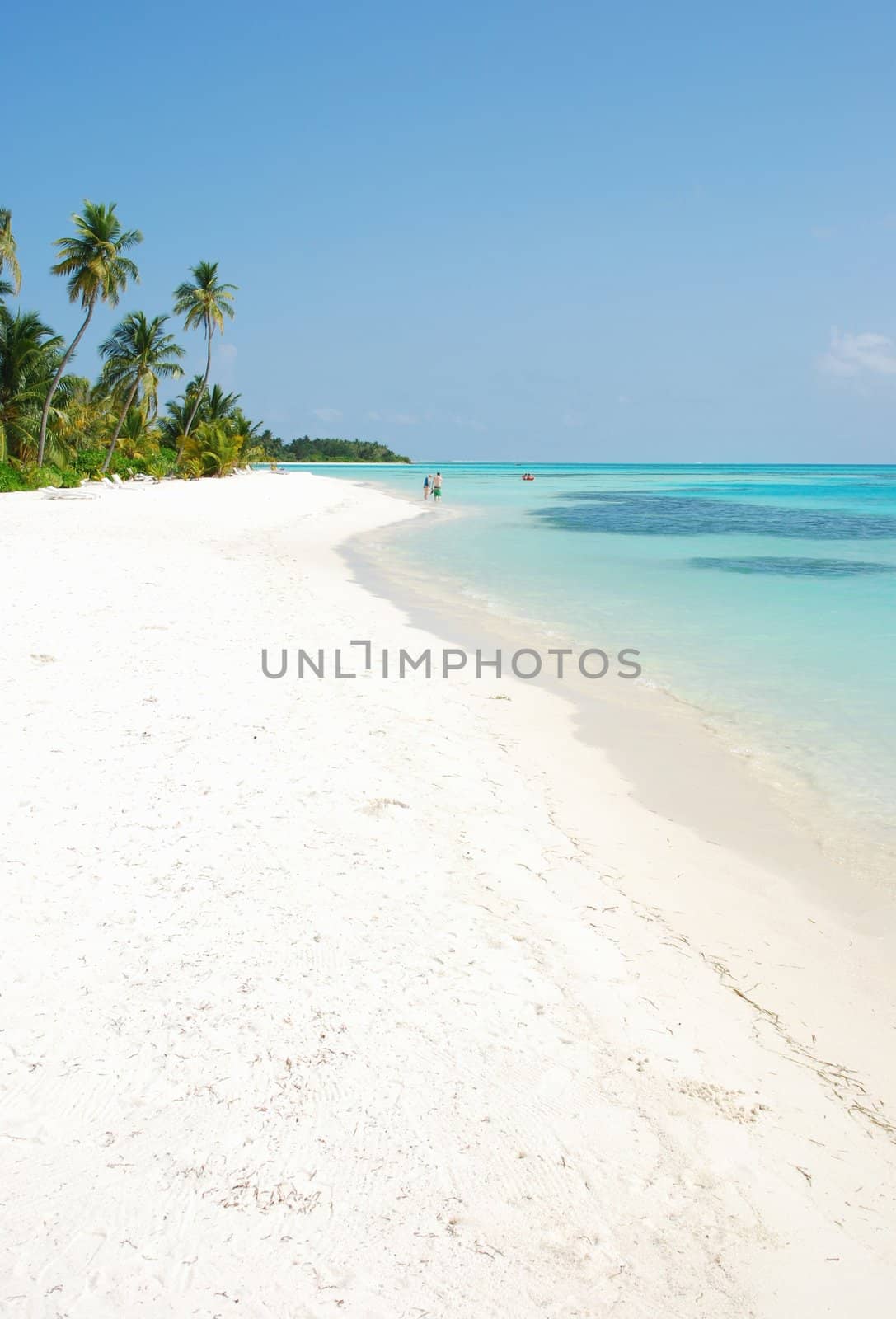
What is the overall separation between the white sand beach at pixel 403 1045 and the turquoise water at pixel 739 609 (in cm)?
234

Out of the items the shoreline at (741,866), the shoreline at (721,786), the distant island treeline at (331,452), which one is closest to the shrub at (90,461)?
the shoreline at (721,786)

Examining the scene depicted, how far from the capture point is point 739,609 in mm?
13617

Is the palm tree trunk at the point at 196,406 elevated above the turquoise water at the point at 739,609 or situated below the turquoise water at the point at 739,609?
above

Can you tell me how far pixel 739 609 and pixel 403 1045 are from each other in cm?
1207

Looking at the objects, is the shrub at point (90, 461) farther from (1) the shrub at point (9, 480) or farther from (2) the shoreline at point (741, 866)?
(2) the shoreline at point (741, 866)

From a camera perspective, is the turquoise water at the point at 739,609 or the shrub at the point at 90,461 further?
the shrub at the point at 90,461

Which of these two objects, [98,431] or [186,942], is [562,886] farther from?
[98,431]

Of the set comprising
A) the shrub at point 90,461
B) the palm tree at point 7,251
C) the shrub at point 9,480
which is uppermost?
the palm tree at point 7,251

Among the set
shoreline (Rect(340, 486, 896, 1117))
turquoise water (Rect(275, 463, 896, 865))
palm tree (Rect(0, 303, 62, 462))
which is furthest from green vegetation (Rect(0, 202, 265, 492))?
shoreline (Rect(340, 486, 896, 1117))

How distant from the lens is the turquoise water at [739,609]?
7008 mm

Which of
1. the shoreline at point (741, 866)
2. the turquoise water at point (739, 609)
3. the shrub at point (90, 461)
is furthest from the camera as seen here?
the shrub at point (90, 461)

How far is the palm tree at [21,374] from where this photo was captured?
85.4 feet

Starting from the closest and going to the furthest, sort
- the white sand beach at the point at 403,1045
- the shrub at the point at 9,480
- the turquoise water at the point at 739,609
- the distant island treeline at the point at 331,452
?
the white sand beach at the point at 403,1045, the turquoise water at the point at 739,609, the shrub at the point at 9,480, the distant island treeline at the point at 331,452

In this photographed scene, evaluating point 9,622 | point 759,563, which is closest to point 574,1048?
point 9,622
